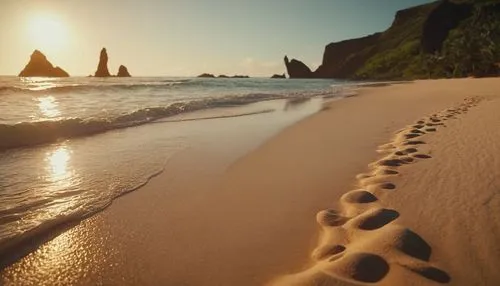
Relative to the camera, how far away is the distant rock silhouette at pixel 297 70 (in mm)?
181500

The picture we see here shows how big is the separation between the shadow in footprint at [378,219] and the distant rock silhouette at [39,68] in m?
142

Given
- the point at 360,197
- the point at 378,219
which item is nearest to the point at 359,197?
the point at 360,197

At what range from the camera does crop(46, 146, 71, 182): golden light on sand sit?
4.75 metres

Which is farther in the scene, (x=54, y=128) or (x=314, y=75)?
(x=314, y=75)

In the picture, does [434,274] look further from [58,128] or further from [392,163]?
[58,128]

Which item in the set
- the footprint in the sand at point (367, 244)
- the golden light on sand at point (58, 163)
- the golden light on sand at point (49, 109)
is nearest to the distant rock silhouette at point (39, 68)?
the golden light on sand at point (49, 109)

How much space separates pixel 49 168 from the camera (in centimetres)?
516

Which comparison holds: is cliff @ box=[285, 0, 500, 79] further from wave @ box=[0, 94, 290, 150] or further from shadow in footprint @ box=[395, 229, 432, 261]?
shadow in footprint @ box=[395, 229, 432, 261]

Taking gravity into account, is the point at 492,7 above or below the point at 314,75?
above

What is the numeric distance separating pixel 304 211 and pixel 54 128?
8.03 metres

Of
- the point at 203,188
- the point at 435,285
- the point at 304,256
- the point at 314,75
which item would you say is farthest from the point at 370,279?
the point at 314,75

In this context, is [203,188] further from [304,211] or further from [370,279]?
[370,279]

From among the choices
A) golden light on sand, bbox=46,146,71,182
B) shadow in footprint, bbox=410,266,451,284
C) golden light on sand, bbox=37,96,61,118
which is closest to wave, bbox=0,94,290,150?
golden light on sand, bbox=46,146,71,182

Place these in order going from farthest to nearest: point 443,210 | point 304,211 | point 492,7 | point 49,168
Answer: point 492,7
point 49,168
point 304,211
point 443,210
